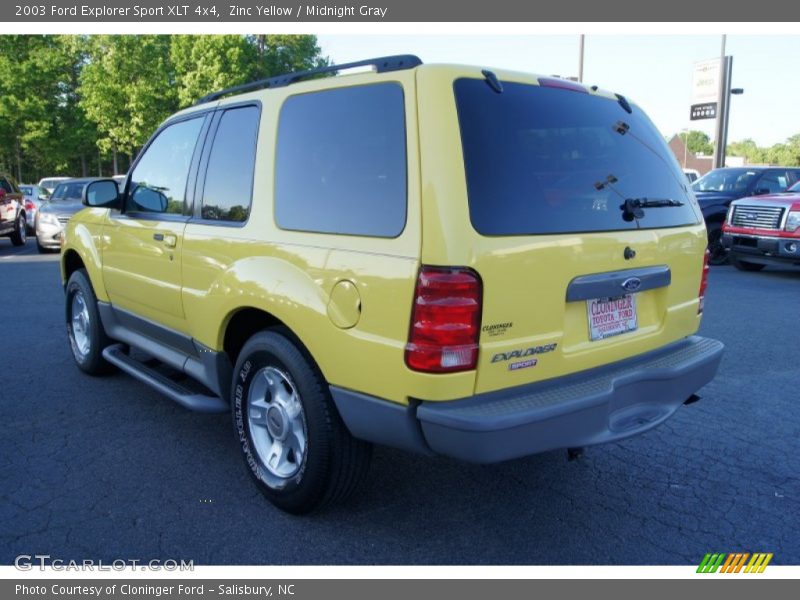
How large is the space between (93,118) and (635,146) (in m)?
39.8

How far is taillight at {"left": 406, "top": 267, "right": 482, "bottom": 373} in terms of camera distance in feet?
7.80

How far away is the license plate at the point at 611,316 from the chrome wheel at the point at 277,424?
1.32 meters

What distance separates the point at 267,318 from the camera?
3236 mm

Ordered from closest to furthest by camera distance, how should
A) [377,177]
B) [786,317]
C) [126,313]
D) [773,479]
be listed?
[377,177]
[773,479]
[126,313]
[786,317]

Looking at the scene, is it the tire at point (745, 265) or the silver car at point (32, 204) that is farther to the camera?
the silver car at point (32, 204)

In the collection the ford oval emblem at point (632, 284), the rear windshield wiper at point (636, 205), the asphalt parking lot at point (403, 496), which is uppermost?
the rear windshield wiper at point (636, 205)

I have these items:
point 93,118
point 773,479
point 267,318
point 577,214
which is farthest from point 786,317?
point 93,118

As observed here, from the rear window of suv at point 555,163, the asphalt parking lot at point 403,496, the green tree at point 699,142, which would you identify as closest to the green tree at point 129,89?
the asphalt parking lot at point 403,496

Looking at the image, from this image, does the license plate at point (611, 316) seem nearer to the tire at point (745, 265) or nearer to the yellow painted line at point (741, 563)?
the yellow painted line at point (741, 563)

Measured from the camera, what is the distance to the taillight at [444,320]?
238 centimetres

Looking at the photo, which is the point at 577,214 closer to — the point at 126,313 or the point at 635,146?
the point at 635,146

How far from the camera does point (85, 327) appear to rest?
5250 mm

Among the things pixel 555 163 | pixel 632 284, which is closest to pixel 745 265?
pixel 632 284

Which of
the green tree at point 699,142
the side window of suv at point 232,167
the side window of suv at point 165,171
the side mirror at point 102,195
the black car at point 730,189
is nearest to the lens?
the side window of suv at point 232,167
